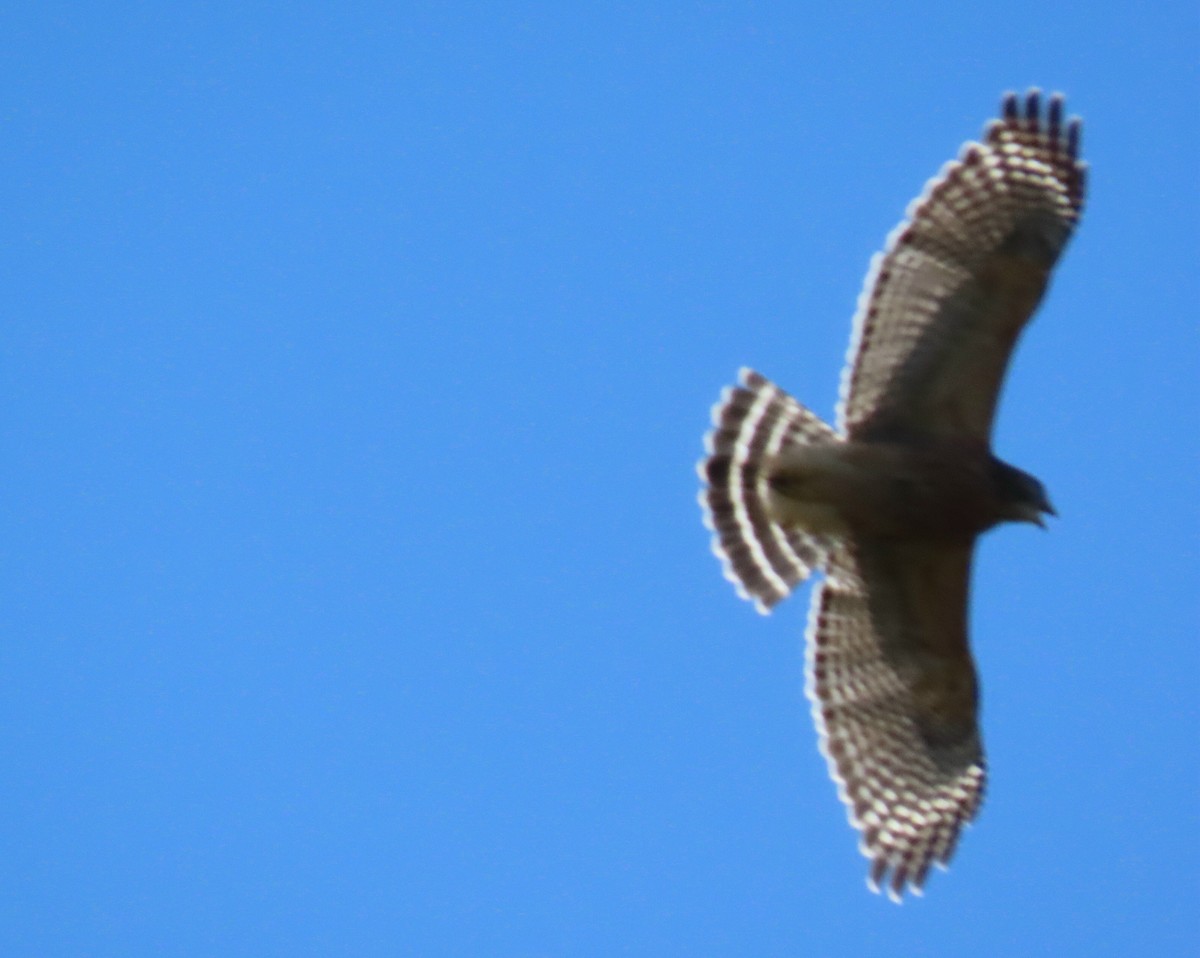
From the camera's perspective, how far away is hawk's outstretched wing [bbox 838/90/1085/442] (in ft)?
29.2

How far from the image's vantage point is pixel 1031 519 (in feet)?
30.0

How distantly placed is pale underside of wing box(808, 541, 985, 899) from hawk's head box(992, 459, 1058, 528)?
43 cm

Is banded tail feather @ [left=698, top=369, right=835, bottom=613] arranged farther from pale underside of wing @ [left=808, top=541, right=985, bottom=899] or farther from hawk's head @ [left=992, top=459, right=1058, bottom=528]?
hawk's head @ [left=992, top=459, right=1058, bottom=528]

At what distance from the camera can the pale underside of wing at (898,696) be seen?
947cm

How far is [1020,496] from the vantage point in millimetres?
9102

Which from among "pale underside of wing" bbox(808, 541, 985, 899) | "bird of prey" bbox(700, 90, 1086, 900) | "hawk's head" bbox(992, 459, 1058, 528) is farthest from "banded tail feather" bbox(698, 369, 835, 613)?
"hawk's head" bbox(992, 459, 1058, 528)

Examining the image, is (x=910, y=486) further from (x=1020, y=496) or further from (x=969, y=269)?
(x=969, y=269)

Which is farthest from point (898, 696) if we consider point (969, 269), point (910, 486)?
point (969, 269)

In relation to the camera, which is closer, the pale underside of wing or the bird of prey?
the bird of prey

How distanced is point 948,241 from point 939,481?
1.06 meters

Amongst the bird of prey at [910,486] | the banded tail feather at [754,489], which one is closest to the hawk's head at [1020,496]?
the bird of prey at [910,486]

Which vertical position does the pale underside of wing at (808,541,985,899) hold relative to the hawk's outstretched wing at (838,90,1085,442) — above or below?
below

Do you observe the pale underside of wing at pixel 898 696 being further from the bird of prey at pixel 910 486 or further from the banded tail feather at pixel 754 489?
the banded tail feather at pixel 754 489

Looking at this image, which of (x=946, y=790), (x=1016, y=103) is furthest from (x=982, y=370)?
(x=946, y=790)
